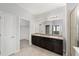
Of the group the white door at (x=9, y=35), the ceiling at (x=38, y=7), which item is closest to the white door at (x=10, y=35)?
the white door at (x=9, y=35)

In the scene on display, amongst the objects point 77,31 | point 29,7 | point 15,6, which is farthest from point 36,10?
point 77,31

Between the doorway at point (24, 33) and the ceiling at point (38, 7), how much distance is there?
0.80 feet

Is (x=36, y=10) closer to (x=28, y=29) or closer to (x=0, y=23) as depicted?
(x=28, y=29)

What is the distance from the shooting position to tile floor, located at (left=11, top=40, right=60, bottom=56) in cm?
139

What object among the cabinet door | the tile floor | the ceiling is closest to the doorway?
the tile floor

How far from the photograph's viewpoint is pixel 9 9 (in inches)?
56.7

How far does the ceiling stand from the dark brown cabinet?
488 mm

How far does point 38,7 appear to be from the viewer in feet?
4.69

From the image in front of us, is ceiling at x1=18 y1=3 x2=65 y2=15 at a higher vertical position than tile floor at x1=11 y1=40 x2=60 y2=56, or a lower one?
higher

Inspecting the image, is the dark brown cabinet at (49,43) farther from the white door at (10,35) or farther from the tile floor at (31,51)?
the white door at (10,35)

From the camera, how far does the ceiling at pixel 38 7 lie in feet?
4.50

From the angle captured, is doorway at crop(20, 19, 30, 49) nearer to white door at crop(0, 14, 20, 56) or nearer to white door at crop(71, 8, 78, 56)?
white door at crop(0, 14, 20, 56)

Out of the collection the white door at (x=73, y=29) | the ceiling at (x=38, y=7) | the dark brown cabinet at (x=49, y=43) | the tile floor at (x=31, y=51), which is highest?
the ceiling at (x=38, y=7)

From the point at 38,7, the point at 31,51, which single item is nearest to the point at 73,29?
the point at 38,7
